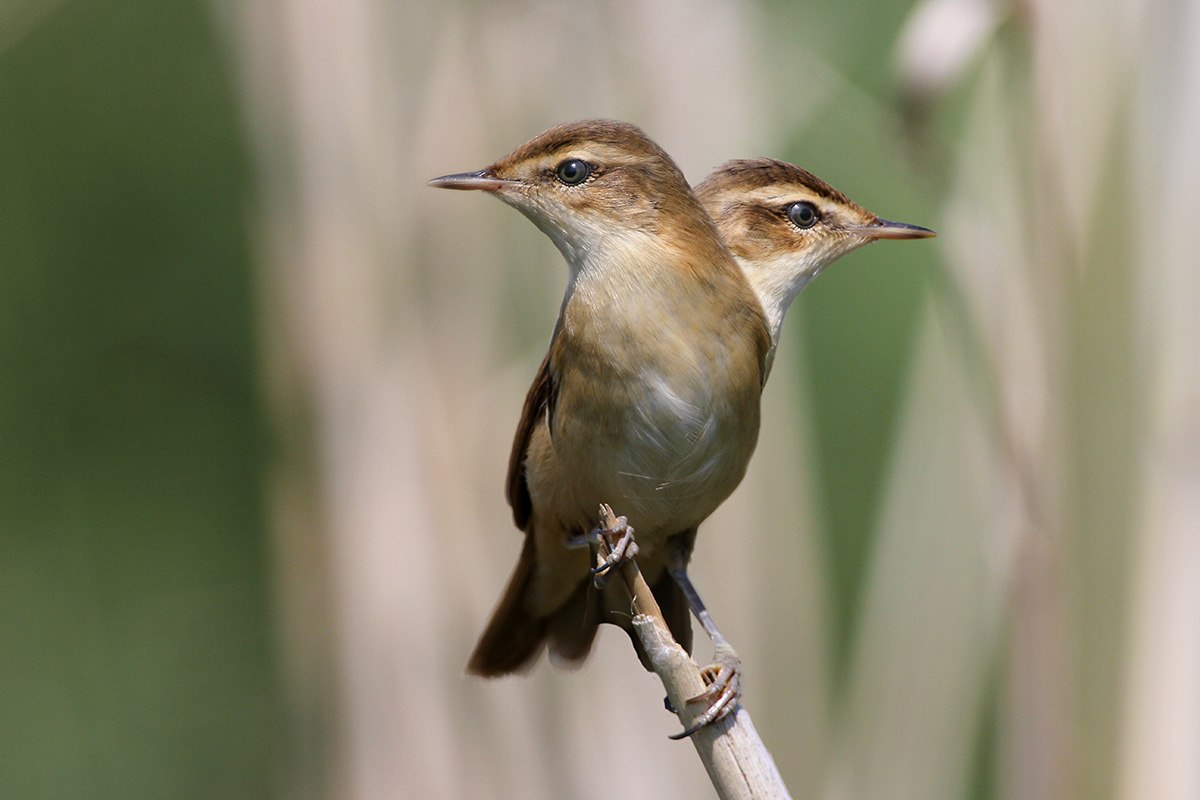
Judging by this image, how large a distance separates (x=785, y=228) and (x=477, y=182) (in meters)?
0.57

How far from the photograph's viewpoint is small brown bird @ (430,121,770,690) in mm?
1646

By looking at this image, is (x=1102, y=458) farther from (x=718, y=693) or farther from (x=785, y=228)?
(x=718, y=693)

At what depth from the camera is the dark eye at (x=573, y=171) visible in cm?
174

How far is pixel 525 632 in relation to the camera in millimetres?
2135

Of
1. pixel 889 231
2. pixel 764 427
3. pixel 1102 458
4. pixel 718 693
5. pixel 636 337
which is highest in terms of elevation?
pixel 889 231

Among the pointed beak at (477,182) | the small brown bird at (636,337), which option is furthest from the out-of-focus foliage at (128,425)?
the pointed beak at (477,182)

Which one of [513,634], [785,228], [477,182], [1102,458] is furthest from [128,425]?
[1102,458]

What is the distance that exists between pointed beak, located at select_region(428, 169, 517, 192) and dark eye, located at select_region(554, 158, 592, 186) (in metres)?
0.08

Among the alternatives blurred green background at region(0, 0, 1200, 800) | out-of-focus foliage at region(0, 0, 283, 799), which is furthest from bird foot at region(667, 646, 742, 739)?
out-of-focus foliage at region(0, 0, 283, 799)

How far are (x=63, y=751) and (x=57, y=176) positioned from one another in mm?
1859

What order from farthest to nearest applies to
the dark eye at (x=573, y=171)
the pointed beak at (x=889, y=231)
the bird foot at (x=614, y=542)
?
1. the pointed beak at (x=889, y=231)
2. the dark eye at (x=573, y=171)
3. the bird foot at (x=614, y=542)

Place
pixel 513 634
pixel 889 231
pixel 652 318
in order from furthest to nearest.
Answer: pixel 513 634
pixel 889 231
pixel 652 318

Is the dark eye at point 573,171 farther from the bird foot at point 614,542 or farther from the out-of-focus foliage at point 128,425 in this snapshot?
the out-of-focus foliage at point 128,425

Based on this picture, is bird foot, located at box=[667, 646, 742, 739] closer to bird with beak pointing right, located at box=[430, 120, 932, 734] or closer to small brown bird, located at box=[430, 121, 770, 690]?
bird with beak pointing right, located at box=[430, 120, 932, 734]
